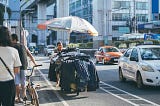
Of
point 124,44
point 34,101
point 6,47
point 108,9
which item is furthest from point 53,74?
point 108,9

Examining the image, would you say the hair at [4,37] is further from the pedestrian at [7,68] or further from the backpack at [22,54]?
the backpack at [22,54]

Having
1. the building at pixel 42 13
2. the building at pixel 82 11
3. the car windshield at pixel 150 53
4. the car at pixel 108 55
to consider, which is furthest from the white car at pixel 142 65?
the building at pixel 82 11

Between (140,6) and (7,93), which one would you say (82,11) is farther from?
(7,93)

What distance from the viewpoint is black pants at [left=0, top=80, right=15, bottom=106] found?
6.45 meters

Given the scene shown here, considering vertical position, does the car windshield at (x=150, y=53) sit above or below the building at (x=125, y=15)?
below

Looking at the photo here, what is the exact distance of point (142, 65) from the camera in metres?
14.3

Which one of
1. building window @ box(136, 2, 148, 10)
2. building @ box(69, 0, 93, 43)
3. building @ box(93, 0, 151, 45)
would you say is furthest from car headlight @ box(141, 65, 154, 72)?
building window @ box(136, 2, 148, 10)

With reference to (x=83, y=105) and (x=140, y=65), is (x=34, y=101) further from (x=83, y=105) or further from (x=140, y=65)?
(x=140, y=65)

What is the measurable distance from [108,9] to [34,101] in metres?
51.6

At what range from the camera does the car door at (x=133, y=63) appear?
15.1 meters

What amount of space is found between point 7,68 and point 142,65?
832 cm

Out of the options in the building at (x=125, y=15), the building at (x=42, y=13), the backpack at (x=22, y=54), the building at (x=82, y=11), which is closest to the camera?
the backpack at (x=22, y=54)

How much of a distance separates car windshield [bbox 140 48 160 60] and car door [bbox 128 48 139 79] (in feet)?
0.86

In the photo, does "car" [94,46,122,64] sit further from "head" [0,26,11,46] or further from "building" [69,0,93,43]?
"building" [69,0,93,43]
